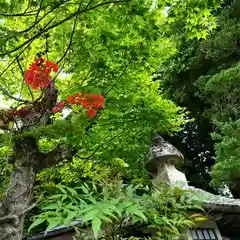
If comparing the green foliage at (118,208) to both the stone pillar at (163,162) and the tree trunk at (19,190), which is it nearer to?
the tree trunk at (19,190)

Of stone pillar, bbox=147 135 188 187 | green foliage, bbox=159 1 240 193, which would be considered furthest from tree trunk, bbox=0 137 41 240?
green foliage, bbox=159 1 240 193

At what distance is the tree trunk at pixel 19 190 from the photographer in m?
4.23

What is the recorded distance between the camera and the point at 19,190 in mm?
4531

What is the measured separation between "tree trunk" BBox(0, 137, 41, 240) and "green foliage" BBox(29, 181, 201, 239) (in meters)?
0.69

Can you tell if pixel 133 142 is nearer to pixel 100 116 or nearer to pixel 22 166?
pixel 100 116

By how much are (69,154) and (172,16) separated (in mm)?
2818

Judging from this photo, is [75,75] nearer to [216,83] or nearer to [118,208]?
[118,208]

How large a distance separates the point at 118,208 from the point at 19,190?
2.08 meters

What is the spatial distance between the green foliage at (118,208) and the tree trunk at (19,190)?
0.69 m

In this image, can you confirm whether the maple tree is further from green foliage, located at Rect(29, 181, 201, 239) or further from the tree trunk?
green foliage, located at Rect(29, 181, 201, 239)

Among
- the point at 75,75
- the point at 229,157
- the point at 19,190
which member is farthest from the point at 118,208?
the point at 229,157

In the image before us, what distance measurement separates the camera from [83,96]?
186 inches

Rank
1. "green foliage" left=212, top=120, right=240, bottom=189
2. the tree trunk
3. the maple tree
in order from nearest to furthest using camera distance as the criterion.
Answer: the maple tree, the tree trunk, "green foliage" left=212, top=120, right=240, bottom=189

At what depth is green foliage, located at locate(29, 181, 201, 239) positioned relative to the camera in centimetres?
321
